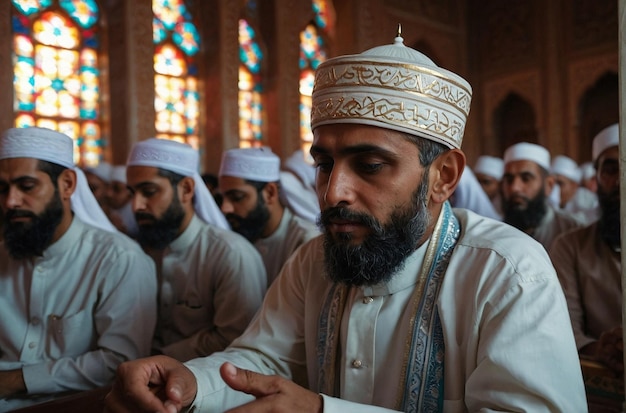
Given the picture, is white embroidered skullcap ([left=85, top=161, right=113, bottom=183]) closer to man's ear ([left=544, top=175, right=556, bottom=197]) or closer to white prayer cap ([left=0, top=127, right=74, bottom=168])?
white prayer cap ([left=0, top=127, right=74, bottom=168])

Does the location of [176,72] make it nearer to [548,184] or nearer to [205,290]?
[548,184]

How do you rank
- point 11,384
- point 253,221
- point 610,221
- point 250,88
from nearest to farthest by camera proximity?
point 11,384, point 610,221, point 253,221, point 250,88

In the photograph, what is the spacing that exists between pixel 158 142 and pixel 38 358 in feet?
4.88

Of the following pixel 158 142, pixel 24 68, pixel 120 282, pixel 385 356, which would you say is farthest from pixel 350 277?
Answer: pixel 24 68

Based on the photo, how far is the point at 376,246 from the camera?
1.57 meters

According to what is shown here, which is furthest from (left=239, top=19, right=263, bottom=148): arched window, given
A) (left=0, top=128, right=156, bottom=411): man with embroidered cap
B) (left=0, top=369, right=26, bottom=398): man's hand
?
(left=0, top=369, right=26, bottom=398): man's hand

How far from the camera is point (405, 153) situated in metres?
1.58

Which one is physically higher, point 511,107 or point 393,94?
point 511,107

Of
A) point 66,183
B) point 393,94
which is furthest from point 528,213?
point 393,94

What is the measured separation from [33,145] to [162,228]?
873 millimetres

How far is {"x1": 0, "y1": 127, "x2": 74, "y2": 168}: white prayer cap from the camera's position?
2760 millimetres

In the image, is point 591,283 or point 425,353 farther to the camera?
point 591,283

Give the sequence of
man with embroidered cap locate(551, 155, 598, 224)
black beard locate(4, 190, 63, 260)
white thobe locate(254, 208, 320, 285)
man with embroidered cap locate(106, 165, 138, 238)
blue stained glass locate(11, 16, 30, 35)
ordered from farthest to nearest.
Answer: blue stained glass locate(11, 16, 30, 35)
man with embroidered cap locate(551, 155, 598, 224)
man with embroidered cap locate(106, 165, 138, 238)
white thobe locate(254, 208, 320, 285)
black beard locate(4, 190, 63, 260)

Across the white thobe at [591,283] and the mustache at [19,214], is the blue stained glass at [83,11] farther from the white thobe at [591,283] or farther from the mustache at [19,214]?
the white thobe at [591,283]
